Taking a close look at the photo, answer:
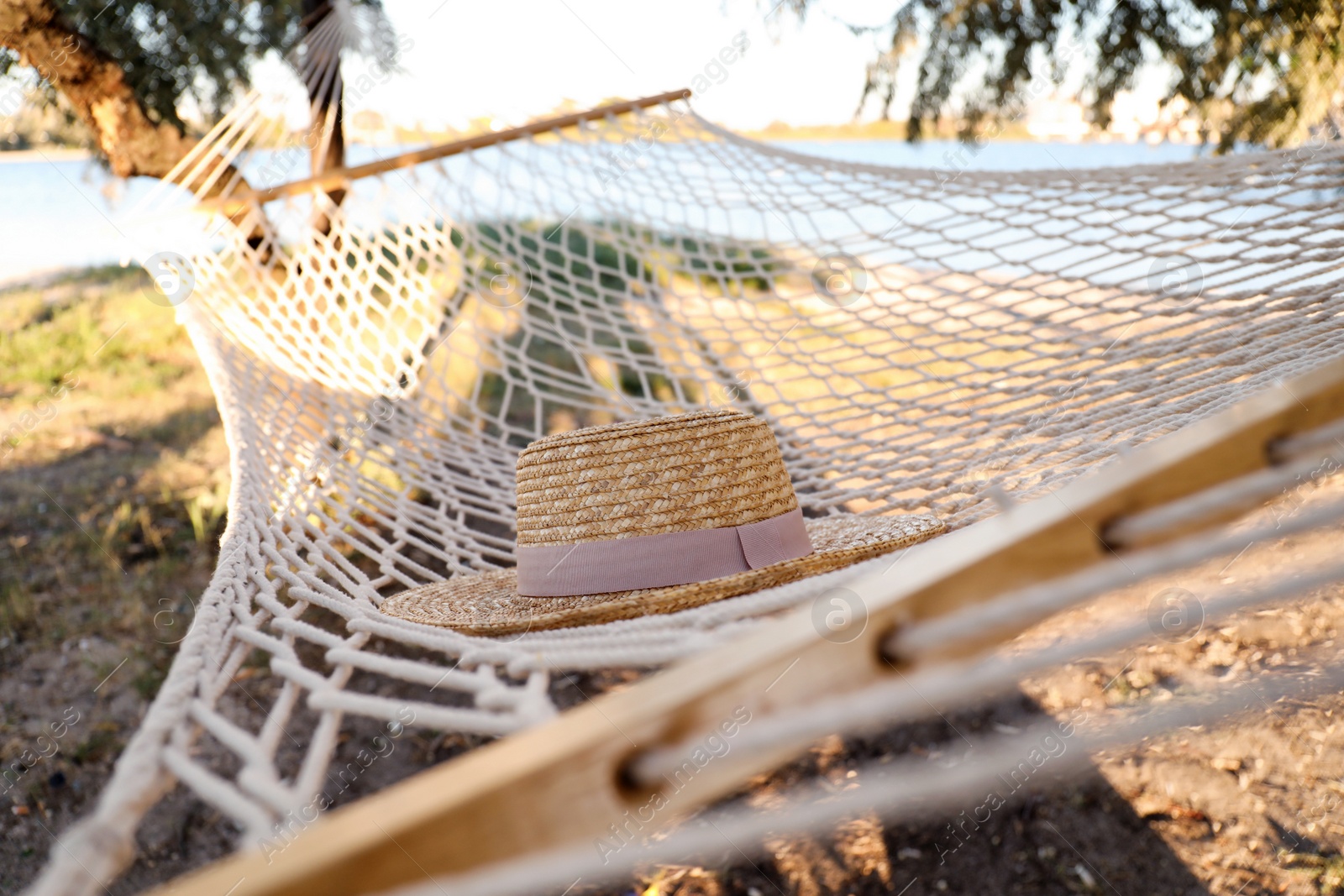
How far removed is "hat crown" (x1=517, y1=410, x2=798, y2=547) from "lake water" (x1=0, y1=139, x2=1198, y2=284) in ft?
3.17

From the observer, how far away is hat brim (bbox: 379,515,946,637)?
3.05 ft

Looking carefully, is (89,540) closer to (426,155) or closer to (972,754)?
(426,155)

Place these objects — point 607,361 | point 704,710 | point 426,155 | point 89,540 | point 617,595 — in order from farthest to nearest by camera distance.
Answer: point 89,540 < point 426,155 < point 607,361 < point 617,595 < point 704,710

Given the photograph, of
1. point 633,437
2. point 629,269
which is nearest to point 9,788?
point 633,437

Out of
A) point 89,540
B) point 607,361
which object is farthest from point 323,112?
point 89,540

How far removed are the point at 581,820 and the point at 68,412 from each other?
338 cm

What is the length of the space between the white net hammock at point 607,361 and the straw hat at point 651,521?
0.16 meters

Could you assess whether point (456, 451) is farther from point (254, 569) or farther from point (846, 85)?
point (846, 85)

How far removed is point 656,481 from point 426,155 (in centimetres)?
116

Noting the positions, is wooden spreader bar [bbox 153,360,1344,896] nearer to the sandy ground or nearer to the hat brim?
the hat brim

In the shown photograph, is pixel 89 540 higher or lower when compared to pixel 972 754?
higher

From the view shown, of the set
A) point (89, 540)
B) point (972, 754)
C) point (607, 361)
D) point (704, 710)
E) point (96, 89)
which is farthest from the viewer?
point (89, 540)

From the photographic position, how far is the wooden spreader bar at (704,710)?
0.33 m

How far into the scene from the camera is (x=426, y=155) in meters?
1.91
